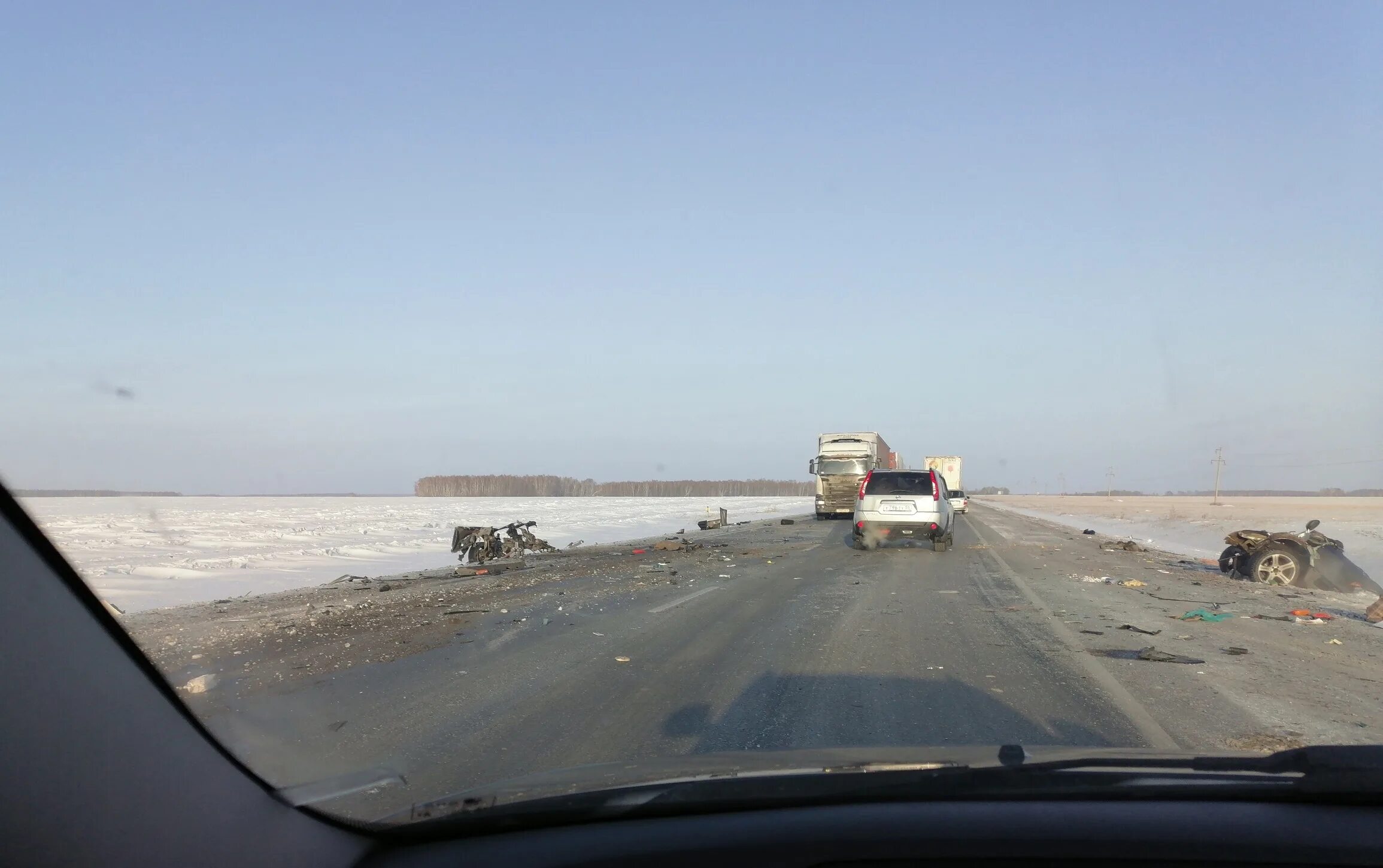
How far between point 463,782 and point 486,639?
A: 4574mm

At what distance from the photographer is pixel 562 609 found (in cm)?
1112

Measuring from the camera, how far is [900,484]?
2020 cm

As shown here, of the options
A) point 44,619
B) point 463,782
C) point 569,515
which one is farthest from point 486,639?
point 569,515

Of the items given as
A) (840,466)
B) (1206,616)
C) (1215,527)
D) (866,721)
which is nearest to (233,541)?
(866,721)

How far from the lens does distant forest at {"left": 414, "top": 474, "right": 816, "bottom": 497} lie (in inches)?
4815

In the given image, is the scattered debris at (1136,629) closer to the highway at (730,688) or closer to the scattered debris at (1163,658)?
the highway at (730,688)

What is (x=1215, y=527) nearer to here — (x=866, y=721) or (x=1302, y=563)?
(x=1302, y=563)

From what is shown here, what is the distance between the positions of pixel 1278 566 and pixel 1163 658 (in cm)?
906

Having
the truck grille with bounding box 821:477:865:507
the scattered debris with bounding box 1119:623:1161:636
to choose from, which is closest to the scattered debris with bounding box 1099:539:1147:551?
the truck grille with bounding box 821:477:865:507

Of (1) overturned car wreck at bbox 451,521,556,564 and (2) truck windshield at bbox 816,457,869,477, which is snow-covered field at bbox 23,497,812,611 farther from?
(2) truck windshield at bbox 816,457,869,477

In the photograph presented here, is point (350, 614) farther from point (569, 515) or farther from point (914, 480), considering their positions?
point (569, 515)

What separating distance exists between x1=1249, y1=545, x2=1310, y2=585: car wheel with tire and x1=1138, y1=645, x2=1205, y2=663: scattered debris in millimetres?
8473

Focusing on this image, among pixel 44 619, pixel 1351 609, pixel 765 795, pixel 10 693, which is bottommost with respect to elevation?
pixel 1351 609

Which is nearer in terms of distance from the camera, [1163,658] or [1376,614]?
[1163,658]
